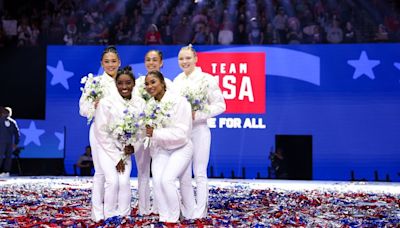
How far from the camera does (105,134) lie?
16.1 feet

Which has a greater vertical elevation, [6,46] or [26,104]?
[6,46]

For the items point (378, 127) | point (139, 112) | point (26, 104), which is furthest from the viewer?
point (26, 104)

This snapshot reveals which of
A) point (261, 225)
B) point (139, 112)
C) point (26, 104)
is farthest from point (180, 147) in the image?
point (26, 104)

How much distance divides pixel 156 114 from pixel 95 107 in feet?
2.10

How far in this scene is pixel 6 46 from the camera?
12648 mm

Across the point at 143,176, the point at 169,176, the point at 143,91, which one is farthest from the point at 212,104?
the point at 169,176

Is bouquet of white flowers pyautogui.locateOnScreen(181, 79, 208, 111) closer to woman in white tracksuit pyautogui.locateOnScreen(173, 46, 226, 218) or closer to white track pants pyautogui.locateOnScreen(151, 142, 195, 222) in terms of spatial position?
woman in white tracksuit pyautogui.locateOnScreen(173, 46, 226, 218)

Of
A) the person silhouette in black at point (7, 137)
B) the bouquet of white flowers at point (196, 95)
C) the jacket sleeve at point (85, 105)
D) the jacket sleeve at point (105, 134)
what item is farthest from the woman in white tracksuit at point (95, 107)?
the person silhouette in black at point (7, 137)

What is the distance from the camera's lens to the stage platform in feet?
16.5

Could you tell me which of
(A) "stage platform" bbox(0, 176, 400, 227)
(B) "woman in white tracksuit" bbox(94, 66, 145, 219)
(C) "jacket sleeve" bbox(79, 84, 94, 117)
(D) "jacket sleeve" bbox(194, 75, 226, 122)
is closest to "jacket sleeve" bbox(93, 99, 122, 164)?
(B) "woman in white tracksuit" bbox(94, 66, 145, 219)

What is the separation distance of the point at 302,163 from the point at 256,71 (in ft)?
6.49

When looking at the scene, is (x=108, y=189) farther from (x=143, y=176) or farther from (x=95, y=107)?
(x=95, y=107)

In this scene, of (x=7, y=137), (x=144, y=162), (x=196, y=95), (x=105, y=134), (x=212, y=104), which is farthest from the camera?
(x=7, y=137)

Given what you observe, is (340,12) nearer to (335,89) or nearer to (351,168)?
(335,89)
